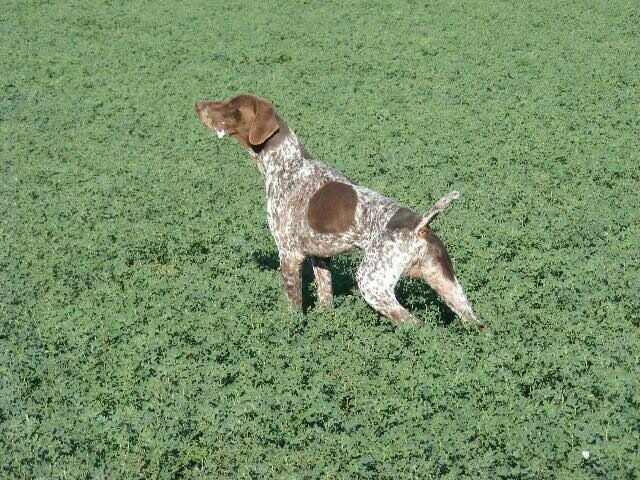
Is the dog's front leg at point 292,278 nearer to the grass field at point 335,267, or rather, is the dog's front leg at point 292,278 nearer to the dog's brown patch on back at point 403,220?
the grass field at point 335,267

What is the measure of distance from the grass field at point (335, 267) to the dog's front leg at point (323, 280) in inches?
6.9

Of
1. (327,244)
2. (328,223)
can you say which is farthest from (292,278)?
(328,223)

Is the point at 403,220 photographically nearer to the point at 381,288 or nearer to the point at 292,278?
the point at 381,288

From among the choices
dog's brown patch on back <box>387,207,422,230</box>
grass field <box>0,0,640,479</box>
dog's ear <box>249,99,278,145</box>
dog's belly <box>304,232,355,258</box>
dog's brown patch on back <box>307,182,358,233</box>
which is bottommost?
grass field <box>0,0,640,479</box>

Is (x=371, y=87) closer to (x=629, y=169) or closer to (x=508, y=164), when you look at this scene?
(x=508, y=164)

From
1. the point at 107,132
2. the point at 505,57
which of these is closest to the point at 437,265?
the point at 107,132

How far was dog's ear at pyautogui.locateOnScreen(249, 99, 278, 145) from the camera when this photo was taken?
8578mm

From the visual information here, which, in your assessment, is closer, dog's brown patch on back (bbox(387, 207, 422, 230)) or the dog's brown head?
dog's brown patch on back (bbox(387, 207, 422, 230))

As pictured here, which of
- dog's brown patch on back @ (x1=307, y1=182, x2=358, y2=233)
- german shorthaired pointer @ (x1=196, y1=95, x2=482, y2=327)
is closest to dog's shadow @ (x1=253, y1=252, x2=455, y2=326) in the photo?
german shorthaired pointer @ (x1=196, y1=95, x2=482, y2=327)

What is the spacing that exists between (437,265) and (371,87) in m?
10.8

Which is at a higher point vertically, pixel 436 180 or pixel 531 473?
pixel 531 473

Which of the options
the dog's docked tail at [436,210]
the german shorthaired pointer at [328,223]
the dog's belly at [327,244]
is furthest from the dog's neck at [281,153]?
the dog's docked tail at [436,210]

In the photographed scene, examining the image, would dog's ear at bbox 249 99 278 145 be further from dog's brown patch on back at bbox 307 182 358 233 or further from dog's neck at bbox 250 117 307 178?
dog's brown patch on back at bbox 307 182 358 233

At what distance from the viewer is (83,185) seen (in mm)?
13406
